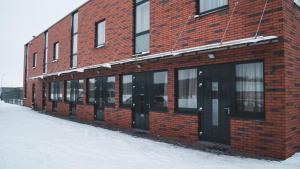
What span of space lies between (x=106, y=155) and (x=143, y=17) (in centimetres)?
633

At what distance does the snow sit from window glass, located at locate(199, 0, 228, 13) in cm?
438

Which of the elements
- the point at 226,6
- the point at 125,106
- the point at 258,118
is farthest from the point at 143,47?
the point at 258,118

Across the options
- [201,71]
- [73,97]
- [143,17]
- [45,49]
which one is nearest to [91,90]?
[73,97]

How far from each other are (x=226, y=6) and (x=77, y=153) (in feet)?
19.6

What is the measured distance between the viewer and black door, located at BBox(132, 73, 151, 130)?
1100cm

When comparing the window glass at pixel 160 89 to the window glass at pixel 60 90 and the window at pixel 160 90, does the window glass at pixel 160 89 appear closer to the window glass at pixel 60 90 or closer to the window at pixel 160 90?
the window at pixel 160 90

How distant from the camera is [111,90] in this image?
13.4 m

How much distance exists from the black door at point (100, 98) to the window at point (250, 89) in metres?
7.90

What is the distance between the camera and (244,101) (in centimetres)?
743

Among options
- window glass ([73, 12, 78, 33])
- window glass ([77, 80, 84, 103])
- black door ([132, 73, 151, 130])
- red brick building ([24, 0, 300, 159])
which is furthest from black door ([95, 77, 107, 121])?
window glass ([73, 12, 78, 33])

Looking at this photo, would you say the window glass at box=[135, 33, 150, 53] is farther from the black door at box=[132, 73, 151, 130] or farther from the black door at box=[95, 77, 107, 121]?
the black door at box=[95, 77, 107, 121]

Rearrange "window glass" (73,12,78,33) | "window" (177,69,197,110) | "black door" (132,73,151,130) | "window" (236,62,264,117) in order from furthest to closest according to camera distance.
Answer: "window glass" (73,12,78,33)
"black door" (132,73,151,130)
"window" (177,69,197,110)
"window" (236,62,264,117)

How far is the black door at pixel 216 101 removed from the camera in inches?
305

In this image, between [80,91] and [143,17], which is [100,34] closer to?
[80,91]
